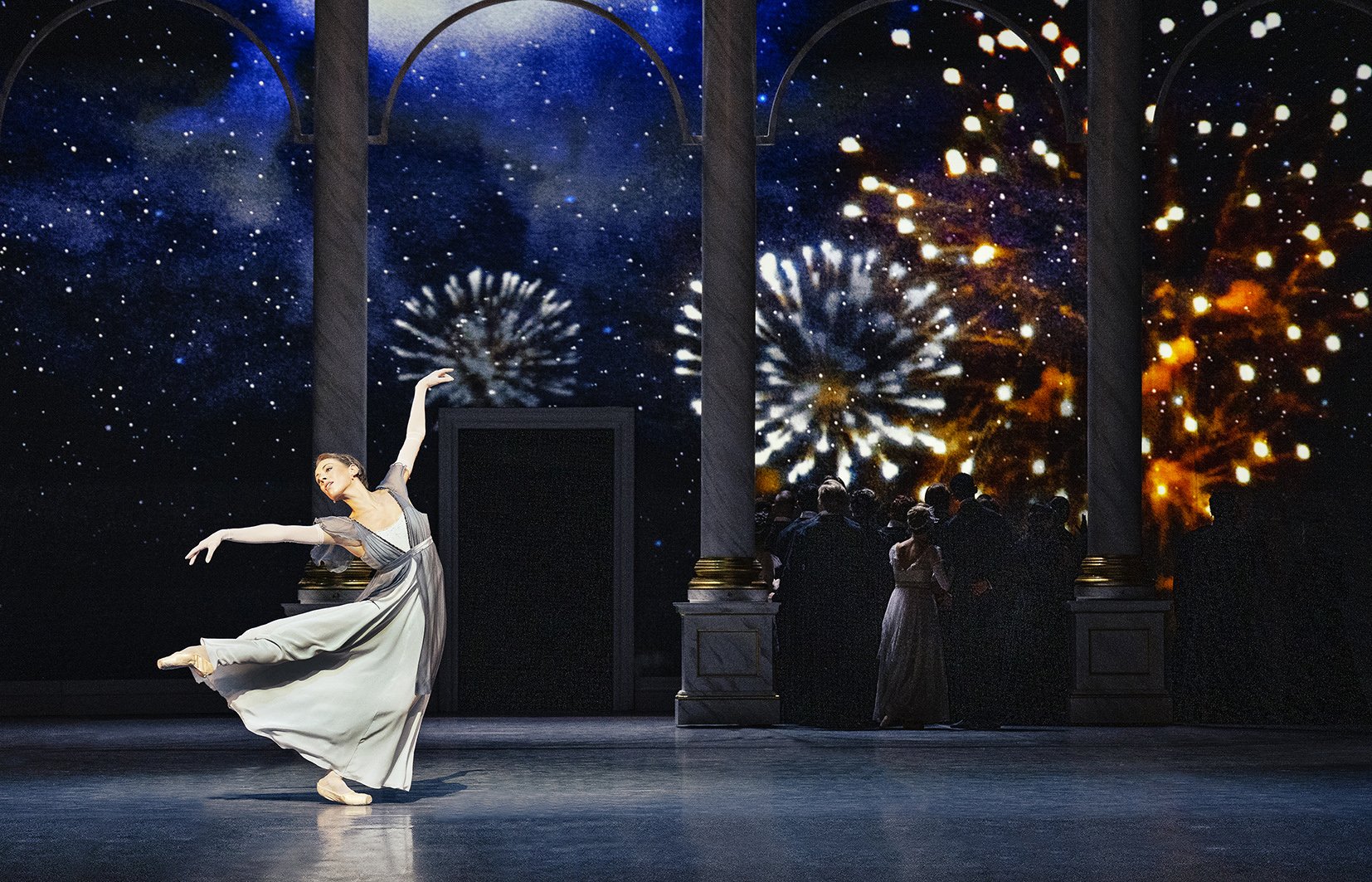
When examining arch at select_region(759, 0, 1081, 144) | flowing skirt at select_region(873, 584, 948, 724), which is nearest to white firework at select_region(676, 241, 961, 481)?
arch at select_region(759, 0, 1081, 144)

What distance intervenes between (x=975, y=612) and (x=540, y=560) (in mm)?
3832

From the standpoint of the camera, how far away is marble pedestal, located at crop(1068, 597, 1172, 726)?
12.2 meters

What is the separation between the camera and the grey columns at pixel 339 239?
41.1 ft

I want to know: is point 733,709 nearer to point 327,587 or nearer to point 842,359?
point 327,587

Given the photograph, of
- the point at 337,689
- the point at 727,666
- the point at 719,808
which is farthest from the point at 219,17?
the point at 719,808

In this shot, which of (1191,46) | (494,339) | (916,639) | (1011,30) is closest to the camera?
(916,639)

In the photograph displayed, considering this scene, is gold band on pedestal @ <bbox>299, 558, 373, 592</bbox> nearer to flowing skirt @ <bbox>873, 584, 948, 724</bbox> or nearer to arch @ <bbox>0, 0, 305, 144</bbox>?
arch @ <bbox>0, 0, 305, 144</bbox>

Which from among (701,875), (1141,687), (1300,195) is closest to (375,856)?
(701,875)

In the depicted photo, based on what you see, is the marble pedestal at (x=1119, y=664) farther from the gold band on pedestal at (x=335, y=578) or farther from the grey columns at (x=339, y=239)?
the grey columns at (x=339, y=239)

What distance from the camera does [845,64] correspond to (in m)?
14.6

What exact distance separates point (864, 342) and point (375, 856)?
8.44 meters

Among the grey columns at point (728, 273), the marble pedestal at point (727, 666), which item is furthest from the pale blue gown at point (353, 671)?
the grey columns at point (728, 273)

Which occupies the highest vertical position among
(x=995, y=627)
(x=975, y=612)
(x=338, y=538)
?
(x=338, y=538)

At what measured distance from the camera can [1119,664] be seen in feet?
40.4
